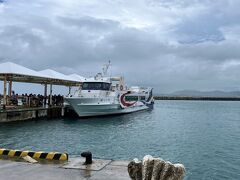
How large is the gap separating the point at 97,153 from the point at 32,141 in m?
5.12

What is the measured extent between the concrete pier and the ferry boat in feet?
8.00

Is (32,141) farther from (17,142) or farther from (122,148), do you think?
(122,148)

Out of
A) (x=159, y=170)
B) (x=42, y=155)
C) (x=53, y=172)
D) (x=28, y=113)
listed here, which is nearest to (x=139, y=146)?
(x=42, y=155)

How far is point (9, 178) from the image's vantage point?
7.67m

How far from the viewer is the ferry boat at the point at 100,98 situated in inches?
1321

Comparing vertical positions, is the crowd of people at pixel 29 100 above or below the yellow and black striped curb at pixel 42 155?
above

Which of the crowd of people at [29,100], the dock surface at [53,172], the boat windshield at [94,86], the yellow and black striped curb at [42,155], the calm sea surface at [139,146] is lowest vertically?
the calm sea surface at [139,146]

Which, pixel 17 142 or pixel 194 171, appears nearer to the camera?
pixel 194 171

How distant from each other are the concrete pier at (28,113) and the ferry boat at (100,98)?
2439 mm

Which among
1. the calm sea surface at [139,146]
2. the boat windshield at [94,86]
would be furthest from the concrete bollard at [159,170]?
the boat windshield at [94,86]

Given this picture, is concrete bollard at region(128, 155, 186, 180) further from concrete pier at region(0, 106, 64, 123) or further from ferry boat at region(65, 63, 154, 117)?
ferry boat at region(65, 63, 154, 117)

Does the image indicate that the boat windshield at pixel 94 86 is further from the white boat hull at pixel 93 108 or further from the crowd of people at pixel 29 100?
the crowd of people at pixel 29 100

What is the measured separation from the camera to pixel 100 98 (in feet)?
113

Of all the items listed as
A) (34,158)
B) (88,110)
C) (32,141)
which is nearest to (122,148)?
→ (32,141)
